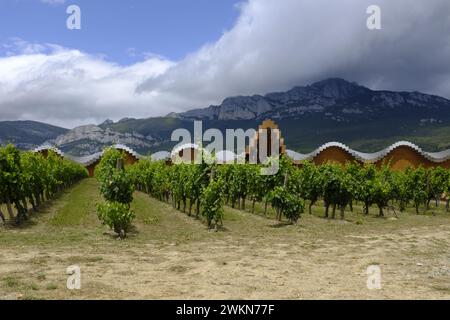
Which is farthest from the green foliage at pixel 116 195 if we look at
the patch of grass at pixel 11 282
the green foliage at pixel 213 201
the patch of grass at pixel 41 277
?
the patch of grass at pixel 11 282

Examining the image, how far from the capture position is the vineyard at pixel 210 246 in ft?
44.2

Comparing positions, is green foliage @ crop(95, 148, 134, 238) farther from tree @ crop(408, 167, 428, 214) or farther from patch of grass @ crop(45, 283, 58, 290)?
tree @ crop(408, 167, 428, 214)

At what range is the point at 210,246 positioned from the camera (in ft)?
72.3

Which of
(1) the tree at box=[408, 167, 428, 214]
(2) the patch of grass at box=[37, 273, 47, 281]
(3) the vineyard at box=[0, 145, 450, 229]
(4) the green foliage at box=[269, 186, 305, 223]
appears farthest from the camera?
(1) the tree at box=[408, 167, 428, 214]

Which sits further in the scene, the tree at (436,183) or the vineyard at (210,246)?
the tree at (436,183)

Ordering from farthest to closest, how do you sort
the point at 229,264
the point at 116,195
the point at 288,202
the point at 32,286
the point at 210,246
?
1. the point at 288,202
2. the point at 116,195
3. the point at 210,246
4. the point at 229,264
5. the point at 32,286

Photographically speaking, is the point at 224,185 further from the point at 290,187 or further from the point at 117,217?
the point at 117,217

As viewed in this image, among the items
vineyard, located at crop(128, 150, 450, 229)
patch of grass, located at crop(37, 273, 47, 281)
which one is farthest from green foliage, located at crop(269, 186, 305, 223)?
patch of grass, located at crop(37, 273, 47, 281)

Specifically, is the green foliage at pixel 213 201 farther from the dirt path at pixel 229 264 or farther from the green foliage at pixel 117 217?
the green foliage at pixel 117 217

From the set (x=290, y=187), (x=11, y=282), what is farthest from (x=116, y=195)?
(x=11, y=282)

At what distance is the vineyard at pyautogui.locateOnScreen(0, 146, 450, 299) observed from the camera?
13.5m

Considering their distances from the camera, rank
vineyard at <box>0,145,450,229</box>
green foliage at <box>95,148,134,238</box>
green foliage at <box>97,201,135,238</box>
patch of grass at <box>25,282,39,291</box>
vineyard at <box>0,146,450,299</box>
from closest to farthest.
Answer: patch of grass at <box>25,282,39,291</box> < vineyard at <box>0,146,450,299</box> < green foliage at <box>97,201,135,238</box> < green foliage at <box>95,148,134,238</box> < vineyard at <box>0,145,450,229</box>
